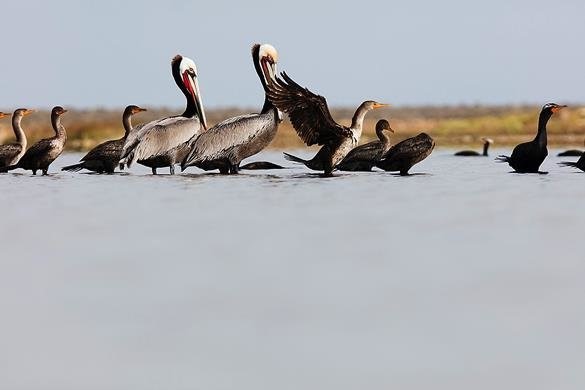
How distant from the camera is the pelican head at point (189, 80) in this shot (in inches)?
679

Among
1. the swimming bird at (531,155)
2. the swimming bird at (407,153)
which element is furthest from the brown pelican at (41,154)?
the swimming bird at (531,155)

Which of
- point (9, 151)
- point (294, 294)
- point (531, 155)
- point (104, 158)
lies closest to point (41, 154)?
point (9, 151)

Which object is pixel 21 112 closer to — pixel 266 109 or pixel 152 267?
pixel 266 109

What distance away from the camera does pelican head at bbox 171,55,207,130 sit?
17.2 meters

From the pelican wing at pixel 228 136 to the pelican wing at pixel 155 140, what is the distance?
328 mm

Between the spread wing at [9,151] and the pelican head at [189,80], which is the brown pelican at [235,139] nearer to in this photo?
the pelican head at [189,80]

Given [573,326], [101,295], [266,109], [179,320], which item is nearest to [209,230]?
[101,295]

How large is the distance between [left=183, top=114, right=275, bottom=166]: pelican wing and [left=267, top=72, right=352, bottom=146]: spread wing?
0.82 m

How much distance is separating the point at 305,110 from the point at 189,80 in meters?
3.54

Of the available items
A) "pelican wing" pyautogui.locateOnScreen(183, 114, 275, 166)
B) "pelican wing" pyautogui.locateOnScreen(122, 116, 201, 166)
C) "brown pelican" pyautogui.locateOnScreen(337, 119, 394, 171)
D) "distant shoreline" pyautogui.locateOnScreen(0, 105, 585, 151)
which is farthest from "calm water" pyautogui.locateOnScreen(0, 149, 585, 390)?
"distant shoreline" pyautogui.locateOnScreen(0, 105, 585, 151)

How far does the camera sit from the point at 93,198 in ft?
40.9

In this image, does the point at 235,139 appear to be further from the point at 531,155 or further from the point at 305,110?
the point at 531,155

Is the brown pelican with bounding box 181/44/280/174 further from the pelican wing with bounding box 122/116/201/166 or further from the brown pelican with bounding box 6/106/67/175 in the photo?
the brown pelican with bounding box 6/106/67/175

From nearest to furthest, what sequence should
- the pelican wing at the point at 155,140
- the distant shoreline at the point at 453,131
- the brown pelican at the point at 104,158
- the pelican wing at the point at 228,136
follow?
the pelican wing at the point at 228,136 < the pelican wing at the point at 155,140 < the brown pelican at the point at 104,158 < the distant shoreline at the point at 453,131
